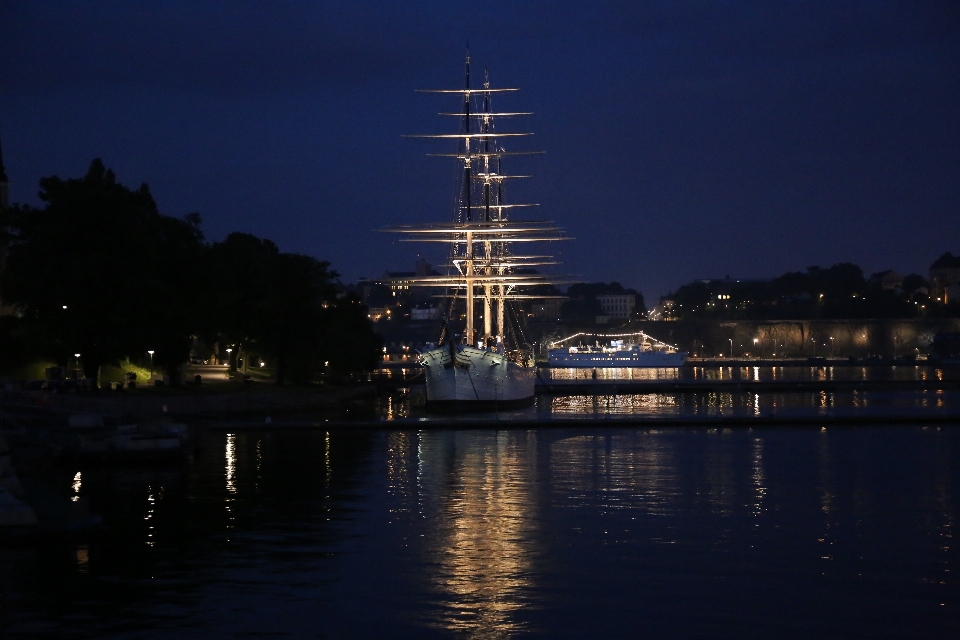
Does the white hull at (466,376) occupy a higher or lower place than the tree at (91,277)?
lower

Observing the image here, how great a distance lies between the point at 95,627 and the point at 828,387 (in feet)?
274

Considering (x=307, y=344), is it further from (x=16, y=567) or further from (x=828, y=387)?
(x=16, y=567)

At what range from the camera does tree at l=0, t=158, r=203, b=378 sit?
176 ft

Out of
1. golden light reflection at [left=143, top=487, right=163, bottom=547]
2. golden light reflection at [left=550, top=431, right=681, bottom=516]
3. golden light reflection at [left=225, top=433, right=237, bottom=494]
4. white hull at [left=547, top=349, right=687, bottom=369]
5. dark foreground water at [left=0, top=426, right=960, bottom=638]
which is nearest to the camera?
dark foreground water at [left=0, top=426, right=960, bottom=638]

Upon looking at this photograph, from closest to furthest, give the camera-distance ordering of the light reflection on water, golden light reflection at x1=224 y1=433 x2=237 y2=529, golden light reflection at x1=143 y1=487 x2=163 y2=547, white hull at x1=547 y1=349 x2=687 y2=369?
1. golden light reflection at x1=143 y1=487 x2=163 y2=547
2. golden light reflection at x1=224 y1=433 x2=237 y2=529
3. the light reflection on water
4. white hull at x1=547 y1=349 x2=687 y2=369

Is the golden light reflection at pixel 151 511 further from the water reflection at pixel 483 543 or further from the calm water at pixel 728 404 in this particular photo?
the calm water at pixel 728 404

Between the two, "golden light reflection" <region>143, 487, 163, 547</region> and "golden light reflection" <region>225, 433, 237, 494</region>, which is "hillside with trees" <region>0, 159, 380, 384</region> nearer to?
"golden light reflection" <region>225, 433, 237, 494</region>

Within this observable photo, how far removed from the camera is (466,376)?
6981 centimetres

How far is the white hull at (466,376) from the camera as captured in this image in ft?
228

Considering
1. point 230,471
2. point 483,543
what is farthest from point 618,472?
point 483,543

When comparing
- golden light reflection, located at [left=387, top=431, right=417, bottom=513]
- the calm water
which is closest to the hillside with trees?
the calm water

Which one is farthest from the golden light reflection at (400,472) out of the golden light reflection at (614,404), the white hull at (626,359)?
the white hull at (626,359)

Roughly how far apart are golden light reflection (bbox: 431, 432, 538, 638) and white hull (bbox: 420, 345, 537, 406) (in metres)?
31.8

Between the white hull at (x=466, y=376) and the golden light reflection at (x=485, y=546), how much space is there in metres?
31.8
